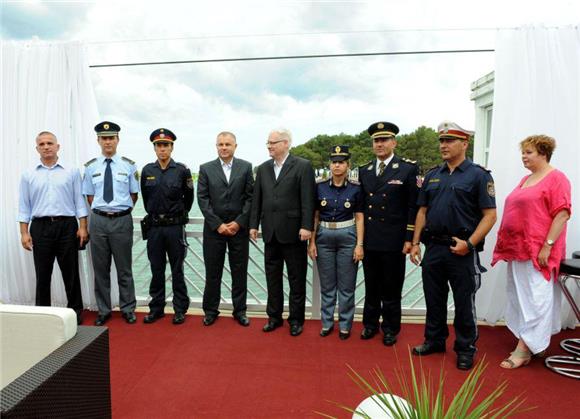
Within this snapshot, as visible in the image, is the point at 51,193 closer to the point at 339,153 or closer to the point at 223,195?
the point at 223,195

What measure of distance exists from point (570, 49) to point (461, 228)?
188cm

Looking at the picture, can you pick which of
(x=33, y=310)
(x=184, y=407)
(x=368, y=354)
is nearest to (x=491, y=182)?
(x=368, y=354)

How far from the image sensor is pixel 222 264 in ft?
11.2

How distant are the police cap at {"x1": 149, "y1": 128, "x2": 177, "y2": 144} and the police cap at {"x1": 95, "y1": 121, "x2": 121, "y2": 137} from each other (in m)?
0.33

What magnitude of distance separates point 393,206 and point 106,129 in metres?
2.44

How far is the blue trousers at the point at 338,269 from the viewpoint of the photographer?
304 centimetres

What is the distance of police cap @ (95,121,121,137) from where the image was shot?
11.0ft

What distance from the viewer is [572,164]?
3195mm

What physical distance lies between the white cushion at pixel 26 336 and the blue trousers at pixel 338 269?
1.95 meters

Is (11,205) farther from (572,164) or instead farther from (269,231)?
(572,164)

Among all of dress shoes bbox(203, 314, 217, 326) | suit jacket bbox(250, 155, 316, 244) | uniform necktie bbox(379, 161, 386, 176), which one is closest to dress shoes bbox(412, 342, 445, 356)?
suit jacket bbox(250, 155, 316, 244)

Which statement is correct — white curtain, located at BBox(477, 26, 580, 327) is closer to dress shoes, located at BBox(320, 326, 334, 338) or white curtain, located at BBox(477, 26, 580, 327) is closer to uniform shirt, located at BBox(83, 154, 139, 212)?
dress shoes, located at BBox(320, 326, 334, 338)

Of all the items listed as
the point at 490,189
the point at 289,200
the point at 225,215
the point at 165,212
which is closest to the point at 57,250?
the point at 165,212

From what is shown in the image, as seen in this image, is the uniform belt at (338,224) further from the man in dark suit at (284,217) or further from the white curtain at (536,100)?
the white curtain at (536,100)
